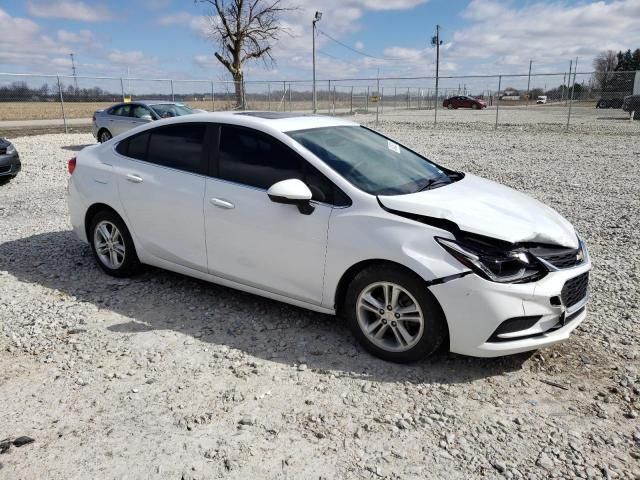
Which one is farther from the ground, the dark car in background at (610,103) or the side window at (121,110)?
the side window at (121,110)

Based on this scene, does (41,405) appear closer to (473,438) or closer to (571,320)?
(473,438)

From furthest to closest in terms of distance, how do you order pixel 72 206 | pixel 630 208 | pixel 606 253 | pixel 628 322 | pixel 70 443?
pixel 630 208, pixel 606 253, pixel 72 206, pixel 628 322, pixel 70 443

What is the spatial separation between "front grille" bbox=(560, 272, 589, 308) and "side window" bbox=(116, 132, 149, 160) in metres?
3.54

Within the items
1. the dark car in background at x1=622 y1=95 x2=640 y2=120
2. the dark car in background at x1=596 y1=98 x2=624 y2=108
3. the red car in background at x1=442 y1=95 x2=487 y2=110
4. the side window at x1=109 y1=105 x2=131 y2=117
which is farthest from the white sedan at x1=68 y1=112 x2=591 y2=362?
the red car in background at x1=442 y1=95 x2=487 y2=110

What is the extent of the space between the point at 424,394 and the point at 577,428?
0.83m

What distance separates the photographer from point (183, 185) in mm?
4223

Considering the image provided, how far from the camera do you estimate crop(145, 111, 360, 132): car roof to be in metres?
4.02

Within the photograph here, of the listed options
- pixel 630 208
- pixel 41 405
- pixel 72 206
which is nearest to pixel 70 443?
pixel 41 405

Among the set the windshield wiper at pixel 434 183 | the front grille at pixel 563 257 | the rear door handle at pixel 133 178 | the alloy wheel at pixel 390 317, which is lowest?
the alloy wheel at pixel 390 317

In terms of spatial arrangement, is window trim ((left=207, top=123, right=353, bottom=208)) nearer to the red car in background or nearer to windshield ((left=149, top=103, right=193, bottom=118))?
windshield ((left=149, top=103, right=193, bottom=118))

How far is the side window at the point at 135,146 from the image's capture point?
4645mm

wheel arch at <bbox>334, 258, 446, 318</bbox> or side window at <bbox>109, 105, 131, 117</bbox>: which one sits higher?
side window at <bbox>109, 105, 131, 117</bbox>

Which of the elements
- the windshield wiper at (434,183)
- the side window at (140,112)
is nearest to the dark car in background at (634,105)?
the side window at (140,112)

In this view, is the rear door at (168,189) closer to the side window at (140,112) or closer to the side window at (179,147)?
the side window at (179,147)
